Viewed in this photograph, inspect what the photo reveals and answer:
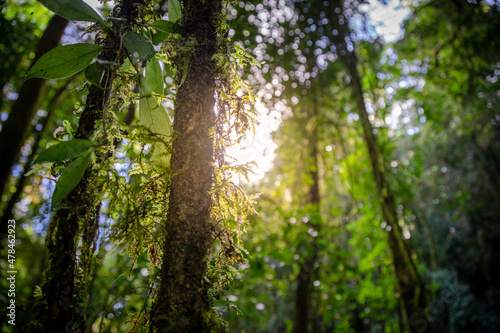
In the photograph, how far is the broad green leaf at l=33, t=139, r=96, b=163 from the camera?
1.58 feet

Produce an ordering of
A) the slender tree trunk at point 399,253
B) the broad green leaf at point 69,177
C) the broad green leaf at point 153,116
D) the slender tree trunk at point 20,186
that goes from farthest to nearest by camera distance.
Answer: the slender tree trunk at point 20,186 → the slender tree trunk at point 399,253 → the broad green leaf at point 153,116 → the broad green leaf at point 69,177

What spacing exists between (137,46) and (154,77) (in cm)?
13

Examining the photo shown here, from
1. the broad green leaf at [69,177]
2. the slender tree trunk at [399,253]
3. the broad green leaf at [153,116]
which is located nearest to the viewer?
the broad green leaf at [69,177]

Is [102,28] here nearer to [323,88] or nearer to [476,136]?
[323,88]

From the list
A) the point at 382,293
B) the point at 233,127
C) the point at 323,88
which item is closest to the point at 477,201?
the point at 382,293

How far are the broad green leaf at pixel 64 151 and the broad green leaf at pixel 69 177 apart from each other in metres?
0.01

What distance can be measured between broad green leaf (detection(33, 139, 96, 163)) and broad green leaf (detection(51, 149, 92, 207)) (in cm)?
1

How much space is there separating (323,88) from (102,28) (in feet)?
9.60

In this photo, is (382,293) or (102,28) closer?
(102,28)

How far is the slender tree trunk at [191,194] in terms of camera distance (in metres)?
0.48

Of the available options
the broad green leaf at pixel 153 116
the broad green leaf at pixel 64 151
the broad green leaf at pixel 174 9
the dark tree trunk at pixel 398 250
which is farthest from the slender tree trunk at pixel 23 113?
the dark tree trunk at pixel 398 250

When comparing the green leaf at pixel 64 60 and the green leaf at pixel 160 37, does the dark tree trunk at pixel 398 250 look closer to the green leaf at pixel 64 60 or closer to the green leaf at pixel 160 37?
the green leaf at pixel 160 37

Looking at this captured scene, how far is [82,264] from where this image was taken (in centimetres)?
58

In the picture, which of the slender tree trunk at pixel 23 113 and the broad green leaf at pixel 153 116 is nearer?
the broad green leaf at pixel 153 116
